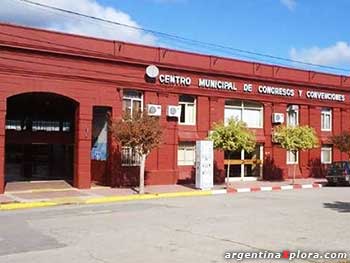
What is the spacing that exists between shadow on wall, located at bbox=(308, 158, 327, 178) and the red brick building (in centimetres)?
6

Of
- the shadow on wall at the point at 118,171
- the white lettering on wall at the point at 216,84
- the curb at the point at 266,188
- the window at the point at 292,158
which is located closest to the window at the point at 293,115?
the window at the point at 292,158

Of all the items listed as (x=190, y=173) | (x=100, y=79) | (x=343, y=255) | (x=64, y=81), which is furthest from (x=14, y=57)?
(x=343, y=255)

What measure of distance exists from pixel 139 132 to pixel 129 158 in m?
4.46

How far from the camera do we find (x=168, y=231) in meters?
13.6

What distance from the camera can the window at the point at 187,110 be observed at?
30328mm

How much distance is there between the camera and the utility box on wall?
88.6 feet

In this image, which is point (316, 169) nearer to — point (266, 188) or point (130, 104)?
point (266, 188)

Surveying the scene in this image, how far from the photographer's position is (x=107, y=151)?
27703 millimetres

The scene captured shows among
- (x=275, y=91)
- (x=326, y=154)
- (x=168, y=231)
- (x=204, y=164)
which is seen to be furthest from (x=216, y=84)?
(x=168, y=231)

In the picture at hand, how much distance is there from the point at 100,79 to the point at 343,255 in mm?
18351

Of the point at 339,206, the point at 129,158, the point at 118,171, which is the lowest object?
the point at 339,206

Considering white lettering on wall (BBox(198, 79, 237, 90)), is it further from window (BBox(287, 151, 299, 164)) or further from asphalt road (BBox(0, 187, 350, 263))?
asphalt road (BBox(0, 187, 350, 263))

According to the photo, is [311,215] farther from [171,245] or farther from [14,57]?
[14,57]

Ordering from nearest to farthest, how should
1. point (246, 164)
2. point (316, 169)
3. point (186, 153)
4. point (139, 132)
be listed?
point (139, 132)
point (186, 153)
point (246, 164)
point (316, 169)
